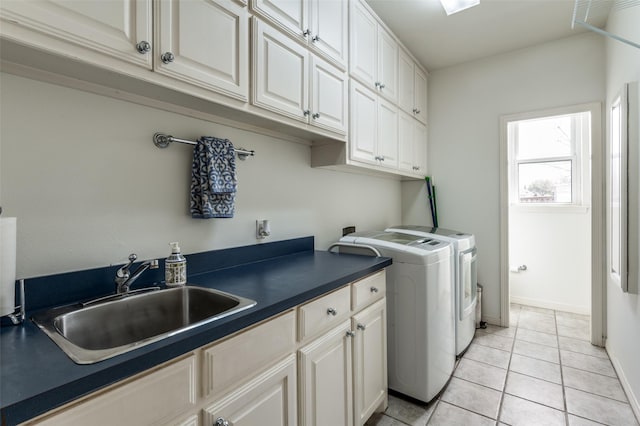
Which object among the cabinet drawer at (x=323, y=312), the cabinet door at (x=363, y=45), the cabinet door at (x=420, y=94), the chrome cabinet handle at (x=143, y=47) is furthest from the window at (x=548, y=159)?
the chrome cabinet handle at (x=143, y=47)

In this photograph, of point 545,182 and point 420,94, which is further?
point 545,182

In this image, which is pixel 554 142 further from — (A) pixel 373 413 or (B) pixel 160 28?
(B) pixel 160 28

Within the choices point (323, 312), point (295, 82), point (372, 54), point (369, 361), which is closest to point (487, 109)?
point (372, 54)

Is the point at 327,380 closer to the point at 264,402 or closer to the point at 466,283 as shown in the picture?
the point at 264,402

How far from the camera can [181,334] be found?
0.75 meters

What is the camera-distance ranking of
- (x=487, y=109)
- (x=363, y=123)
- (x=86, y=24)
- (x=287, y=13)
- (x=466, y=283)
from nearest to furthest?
(x=86, y=24), (x=287, y=13), (x=363, y=123), (x=466, y=283), (x=487, y=109)

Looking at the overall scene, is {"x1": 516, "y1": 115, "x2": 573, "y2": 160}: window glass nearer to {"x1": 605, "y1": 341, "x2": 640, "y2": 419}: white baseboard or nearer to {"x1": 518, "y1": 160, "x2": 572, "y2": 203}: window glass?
{"x1": 518, "y1": 160, "x2": 572, "y2": 203}: window glass

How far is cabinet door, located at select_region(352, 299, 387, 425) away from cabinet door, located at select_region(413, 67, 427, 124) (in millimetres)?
2095

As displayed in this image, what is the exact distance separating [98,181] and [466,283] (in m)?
2.36

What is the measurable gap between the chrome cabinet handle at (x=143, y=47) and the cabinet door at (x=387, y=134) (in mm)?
1627

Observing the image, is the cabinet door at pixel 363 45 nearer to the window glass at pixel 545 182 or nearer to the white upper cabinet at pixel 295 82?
the white upper cabinet at pixel 295 82

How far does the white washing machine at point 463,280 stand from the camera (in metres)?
2.20

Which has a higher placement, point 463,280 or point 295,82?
point 295,82

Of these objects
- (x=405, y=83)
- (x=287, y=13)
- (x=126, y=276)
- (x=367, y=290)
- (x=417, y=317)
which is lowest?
(x=417, y=317)
